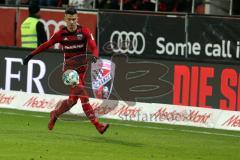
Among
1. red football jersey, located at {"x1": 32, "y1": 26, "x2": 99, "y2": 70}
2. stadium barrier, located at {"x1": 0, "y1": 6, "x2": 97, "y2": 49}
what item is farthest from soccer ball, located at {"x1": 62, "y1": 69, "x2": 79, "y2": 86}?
stadium barrier, located at {"x1": 0, "y1": 6, "x2": 97, "y2": 49}

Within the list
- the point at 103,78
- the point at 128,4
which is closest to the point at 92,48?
the point at 103,78

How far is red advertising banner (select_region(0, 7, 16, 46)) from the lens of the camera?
27.3 m

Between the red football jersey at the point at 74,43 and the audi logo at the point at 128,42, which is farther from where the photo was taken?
the audi logo at the point at 128,42

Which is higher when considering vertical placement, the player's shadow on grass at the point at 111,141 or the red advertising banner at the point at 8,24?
the red advertising banner at the point at 8,24

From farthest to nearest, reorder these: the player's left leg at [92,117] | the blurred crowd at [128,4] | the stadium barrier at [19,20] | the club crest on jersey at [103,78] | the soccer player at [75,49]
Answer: the stadium barrier at [19,20] → the blurred crowd at [128,4] → the club crest on jersey at [103,78] → the soccer player at [75,49] → the player's left leg at [92,117]

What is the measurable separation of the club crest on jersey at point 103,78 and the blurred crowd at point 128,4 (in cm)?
678

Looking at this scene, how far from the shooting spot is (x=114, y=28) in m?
→ 25.8

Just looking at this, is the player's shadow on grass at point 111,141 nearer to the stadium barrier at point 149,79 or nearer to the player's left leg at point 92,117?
the player's left leg at point 92,117

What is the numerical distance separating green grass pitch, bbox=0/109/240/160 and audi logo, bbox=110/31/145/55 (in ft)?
21.0

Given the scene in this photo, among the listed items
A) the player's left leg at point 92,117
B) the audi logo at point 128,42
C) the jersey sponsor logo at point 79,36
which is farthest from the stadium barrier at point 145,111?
the audi logo at point 128,42

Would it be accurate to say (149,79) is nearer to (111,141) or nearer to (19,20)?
(111,141)

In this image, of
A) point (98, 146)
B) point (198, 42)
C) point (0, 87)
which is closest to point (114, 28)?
point (198, 42)

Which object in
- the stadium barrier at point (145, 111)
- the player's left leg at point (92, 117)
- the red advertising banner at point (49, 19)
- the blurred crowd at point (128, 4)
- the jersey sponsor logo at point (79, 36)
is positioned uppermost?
the blurred crowd at point (128, 4)

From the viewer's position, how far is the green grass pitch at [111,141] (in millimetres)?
13799
